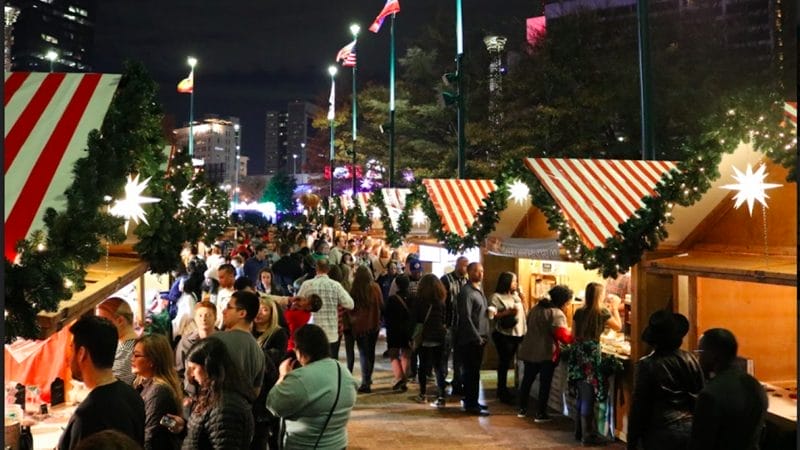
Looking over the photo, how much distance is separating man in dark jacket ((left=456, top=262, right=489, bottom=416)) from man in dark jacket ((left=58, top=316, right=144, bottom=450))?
19.3 ft

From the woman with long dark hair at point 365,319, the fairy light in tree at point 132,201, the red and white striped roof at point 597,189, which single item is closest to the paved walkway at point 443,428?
the woman with long dark hair at point 365,319

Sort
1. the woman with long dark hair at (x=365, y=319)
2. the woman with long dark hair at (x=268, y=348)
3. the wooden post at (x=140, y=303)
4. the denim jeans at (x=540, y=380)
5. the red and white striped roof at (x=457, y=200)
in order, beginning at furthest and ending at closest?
the red and white striped roof at (x=457, y=200) → the woman with long dark hair at (x=365, y=319) → the denim jeans at (x=540, y=380) → the wooden post at (x=140, y=303) → the woman with long dark hair at (x=268, y=348)

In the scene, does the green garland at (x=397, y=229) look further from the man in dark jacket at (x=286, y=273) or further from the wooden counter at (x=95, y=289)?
the wooden counter at (x=95, y=289)

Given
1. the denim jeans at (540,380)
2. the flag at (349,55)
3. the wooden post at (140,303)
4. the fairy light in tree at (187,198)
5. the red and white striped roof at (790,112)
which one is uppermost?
the flag at (349,55)

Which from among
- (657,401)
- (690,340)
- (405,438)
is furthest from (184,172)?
(690,340)

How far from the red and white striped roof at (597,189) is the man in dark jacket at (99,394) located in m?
5.27

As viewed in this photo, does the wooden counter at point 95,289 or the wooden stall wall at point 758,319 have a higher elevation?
the wooden counter at point 95,289

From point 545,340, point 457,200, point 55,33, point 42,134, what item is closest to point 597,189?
point 545,340

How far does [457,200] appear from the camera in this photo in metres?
12.5

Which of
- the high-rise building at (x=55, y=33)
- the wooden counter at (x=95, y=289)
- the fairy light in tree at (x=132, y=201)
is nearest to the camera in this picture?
the wooden counter at (x=95, y=289)

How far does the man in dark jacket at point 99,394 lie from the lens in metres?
3.57

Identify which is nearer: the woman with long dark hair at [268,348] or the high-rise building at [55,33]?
the woman with long dark hair at [268,348]

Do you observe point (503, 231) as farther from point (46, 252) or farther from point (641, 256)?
point (46, 252)

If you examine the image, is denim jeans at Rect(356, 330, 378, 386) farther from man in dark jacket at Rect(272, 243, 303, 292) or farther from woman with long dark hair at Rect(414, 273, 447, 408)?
man in dark jacket at Rect(272, 243, 303, 292)
